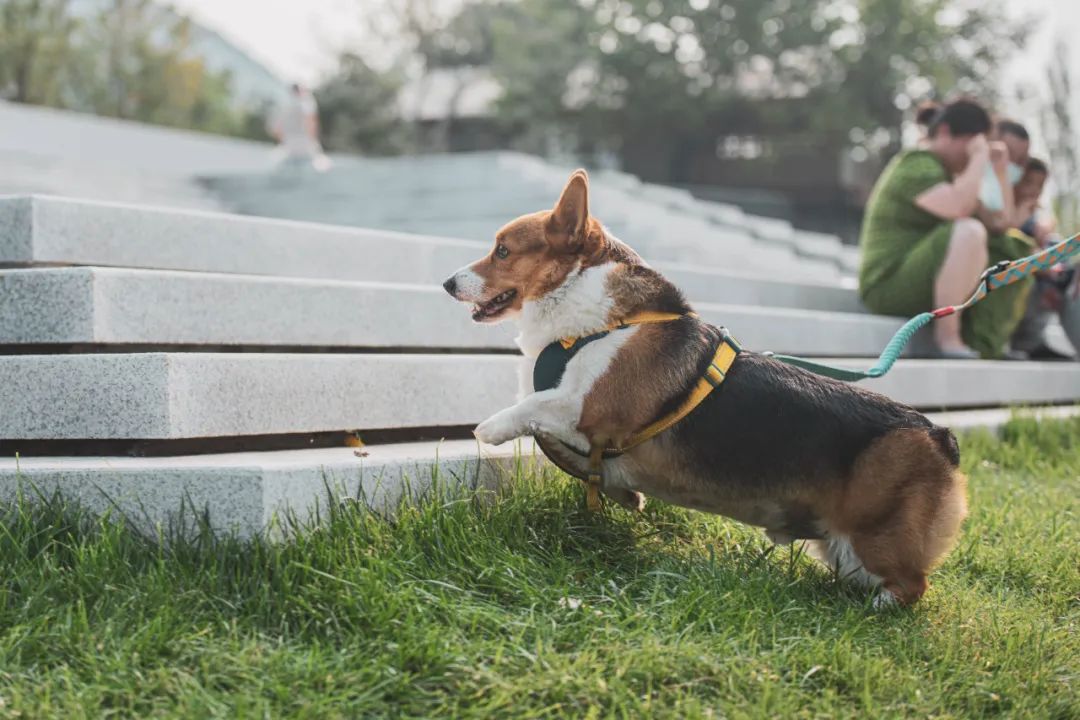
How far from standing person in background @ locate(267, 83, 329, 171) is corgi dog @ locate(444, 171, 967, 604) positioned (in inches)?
416

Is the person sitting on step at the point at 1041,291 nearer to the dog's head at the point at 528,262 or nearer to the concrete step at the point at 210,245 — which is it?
the concrete step at the point at 210,245

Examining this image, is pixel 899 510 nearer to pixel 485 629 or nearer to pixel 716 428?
pixel 716 428

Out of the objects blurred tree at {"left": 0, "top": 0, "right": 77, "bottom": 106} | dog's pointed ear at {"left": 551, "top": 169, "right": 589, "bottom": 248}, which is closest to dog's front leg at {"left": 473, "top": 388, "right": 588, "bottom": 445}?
dog's pointed ear at {"left": 551, "top": 169, "right": 589, "bottom": 248}

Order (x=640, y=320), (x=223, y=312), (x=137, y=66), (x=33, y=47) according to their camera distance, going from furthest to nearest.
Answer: (x=137, y=66)
(x=33, y=47)
(x=223, y=312)
(x=640, y=320)

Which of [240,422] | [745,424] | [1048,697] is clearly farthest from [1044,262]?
[240,422]

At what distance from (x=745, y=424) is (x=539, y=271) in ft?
2.46

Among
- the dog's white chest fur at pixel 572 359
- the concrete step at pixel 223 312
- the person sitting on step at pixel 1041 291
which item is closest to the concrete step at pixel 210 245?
the concrete step at pixel 223 312

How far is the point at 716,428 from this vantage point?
310 centimetres

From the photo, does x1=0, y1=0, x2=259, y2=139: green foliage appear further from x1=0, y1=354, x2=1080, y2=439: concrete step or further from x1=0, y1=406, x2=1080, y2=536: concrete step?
x1=0, y1=406, x2=1080, y2=536: concrete step

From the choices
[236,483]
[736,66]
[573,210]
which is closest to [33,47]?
[736,66]

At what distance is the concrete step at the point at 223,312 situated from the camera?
3.49 m

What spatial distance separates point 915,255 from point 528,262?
4522mm

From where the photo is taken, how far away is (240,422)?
344 cm

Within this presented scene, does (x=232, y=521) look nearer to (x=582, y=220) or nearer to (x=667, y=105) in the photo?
(x=582, y=220)
